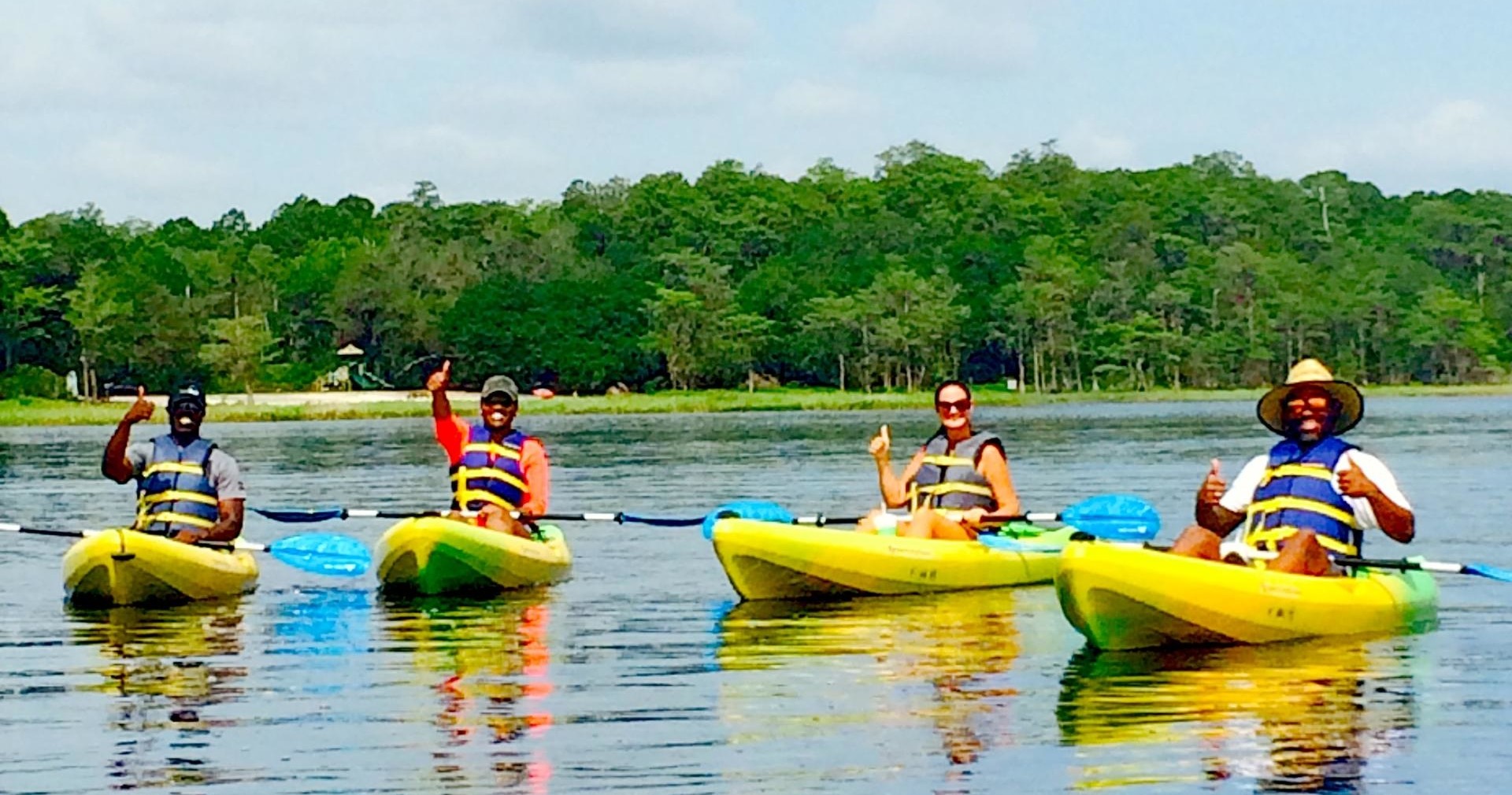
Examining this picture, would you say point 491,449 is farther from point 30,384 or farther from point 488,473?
point 30,384

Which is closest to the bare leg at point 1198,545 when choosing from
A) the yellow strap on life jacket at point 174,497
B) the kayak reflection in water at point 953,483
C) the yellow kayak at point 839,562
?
the kayak reflection in water at point 953,483

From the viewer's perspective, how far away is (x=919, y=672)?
36.1ft

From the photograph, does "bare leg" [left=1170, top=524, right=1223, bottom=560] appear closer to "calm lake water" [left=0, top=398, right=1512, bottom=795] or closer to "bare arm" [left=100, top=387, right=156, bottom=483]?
"calm lake water" [left=0, top=398, right=1512, bottom=795]

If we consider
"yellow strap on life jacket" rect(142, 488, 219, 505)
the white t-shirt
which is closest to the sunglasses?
the white t-shirt

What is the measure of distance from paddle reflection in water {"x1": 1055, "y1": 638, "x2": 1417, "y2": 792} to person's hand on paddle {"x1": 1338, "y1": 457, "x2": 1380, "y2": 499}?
0.81m

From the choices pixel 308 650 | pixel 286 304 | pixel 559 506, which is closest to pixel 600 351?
pixel 286 304

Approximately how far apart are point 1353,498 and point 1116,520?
4.19 meters

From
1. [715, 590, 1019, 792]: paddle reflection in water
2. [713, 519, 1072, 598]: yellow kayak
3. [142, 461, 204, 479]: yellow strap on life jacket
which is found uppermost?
[142, 461, 204, 479]: yellow strap on life jacket

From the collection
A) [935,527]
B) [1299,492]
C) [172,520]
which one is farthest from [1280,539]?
[172,520]

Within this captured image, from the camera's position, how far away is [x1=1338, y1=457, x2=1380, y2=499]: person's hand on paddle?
1073 centimetres

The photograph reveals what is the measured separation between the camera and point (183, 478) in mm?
14109

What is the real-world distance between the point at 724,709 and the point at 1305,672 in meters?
2.66

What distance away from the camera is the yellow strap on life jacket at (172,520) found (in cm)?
1423

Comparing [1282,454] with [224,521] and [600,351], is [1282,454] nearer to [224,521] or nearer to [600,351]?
[224,521]
